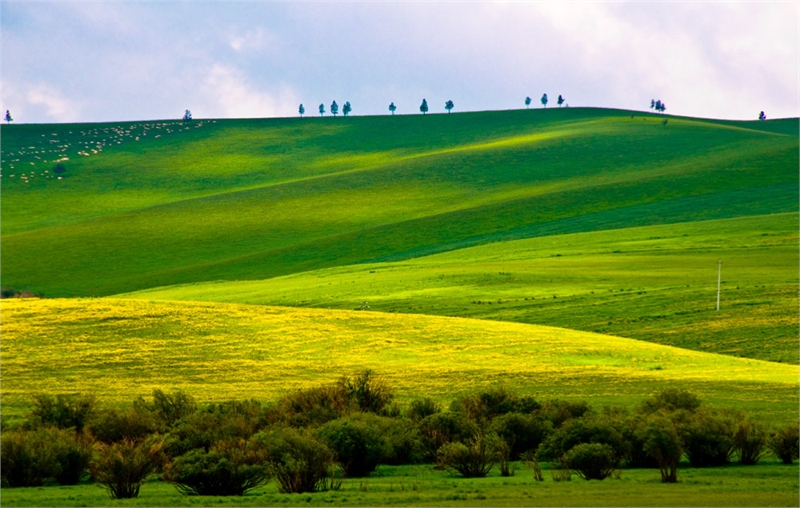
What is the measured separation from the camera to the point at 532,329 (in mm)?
42938

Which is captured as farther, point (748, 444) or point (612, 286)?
point (612, 286)

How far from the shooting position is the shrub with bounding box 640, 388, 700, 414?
25.4 meters

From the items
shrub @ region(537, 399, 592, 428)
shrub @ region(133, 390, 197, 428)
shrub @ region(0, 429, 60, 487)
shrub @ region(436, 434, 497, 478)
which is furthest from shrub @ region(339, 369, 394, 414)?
shrub @ region(0, 429, 60, 487)

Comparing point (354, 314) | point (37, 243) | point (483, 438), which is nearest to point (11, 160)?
point (37, 243)

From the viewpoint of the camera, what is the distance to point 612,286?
178ft

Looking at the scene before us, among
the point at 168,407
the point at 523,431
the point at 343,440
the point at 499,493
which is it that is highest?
the point at 343,440

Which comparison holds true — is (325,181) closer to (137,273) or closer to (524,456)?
(137,273)

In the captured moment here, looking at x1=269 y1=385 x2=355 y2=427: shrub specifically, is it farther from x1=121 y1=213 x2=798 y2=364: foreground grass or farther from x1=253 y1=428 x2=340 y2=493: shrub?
x1=121 y1=213 x2=798 y2=364: foreground grass

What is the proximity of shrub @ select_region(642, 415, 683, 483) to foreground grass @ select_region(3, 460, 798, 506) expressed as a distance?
11.0 inches

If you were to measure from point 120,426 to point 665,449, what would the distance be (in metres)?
12.9

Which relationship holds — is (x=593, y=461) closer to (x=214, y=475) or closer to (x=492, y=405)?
(x=492, y=405)

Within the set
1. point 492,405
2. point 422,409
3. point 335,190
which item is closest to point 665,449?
point 492,405

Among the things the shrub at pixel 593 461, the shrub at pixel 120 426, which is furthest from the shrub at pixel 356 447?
the shrub at pixel 120 426

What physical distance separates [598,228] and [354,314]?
114 feet
